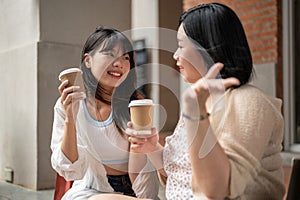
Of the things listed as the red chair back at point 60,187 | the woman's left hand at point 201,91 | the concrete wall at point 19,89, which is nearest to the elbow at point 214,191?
the woman's left hand at point 201,91

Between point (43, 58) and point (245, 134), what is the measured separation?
2.88 meters

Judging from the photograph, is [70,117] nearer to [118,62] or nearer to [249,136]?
[118,62]

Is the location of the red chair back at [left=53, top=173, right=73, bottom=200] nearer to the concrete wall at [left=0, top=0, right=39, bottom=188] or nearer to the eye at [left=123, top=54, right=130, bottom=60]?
the eye at [left=123, top=54, right=130, bottom=60]

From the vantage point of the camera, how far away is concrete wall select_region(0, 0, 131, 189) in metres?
3.36

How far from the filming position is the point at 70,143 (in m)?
1.20

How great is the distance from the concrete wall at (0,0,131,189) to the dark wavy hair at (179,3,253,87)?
2432mm

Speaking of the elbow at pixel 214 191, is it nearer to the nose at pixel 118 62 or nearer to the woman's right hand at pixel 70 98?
the woman's right hand at pixel 70 98

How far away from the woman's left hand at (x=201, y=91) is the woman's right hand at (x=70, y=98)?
18.8 inches

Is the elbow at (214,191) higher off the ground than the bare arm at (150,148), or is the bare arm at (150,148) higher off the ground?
the bare arm at (150,148)

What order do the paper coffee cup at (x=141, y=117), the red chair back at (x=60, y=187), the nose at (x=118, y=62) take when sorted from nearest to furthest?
the paper coffee cup at (x=141, y=117), the nose at (x=118, y=62), the red chair back at (x=60, y=187)

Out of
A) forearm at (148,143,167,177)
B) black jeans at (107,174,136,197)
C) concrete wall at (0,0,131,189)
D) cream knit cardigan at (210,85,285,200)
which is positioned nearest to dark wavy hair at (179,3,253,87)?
cream knit cardigan at (210,85,285,200)

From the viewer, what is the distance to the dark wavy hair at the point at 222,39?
0.87 meters

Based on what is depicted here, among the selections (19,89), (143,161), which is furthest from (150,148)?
(19,89)

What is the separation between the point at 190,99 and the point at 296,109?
379cm
